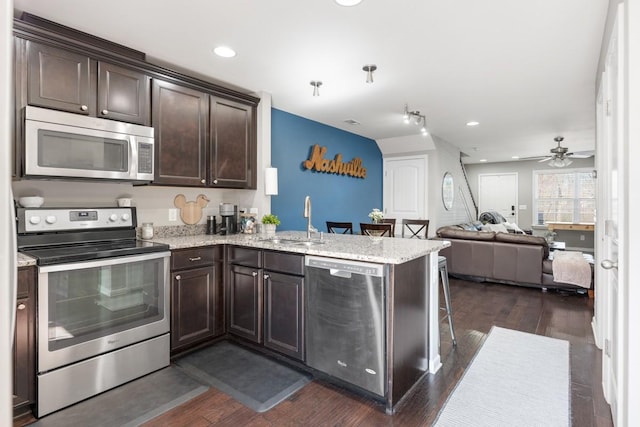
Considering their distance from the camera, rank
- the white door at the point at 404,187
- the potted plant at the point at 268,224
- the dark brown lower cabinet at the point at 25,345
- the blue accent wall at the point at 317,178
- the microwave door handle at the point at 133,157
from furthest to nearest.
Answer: the white door at the point at 404,187
the blue accent wall at the point at 317,178
the potted plant at the point at 268,224
the microwave door handle at the point at 133,157
the dark brown lower cabinet at the point at 25,345

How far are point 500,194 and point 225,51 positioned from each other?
9.39 meters

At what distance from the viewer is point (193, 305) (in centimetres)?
284

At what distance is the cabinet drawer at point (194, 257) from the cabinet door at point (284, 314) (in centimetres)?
58

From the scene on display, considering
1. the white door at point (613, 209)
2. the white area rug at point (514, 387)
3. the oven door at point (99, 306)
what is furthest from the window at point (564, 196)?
the oven door at point (99, 306)

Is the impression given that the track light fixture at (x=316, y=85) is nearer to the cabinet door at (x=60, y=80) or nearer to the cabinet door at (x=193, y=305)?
the cabinet door at (x=60, y=80)

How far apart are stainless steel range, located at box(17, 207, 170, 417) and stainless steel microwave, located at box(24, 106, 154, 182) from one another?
0.32 metres

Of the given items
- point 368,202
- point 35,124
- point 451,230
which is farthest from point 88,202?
point 451,230

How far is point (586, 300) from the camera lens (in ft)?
14.2

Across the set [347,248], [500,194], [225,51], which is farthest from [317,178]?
[500,194]

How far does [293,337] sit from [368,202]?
4123 mm

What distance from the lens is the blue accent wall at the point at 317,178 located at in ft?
14.4

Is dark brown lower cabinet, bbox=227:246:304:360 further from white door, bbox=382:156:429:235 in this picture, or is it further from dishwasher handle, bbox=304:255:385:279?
white door, bbox=382:156:429:235

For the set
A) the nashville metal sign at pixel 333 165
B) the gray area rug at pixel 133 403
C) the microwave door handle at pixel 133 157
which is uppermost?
the nashville metal sign at pixel 333 165

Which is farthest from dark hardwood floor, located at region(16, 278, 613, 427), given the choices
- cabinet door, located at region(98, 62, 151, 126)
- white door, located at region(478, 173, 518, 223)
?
white door, located at region(478, 173, 518, 223)
